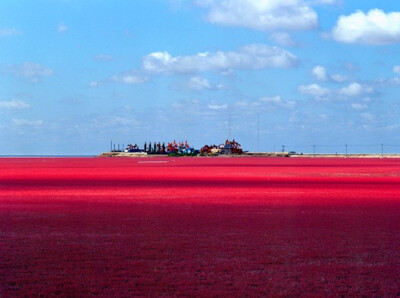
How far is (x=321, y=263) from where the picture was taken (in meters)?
11.3

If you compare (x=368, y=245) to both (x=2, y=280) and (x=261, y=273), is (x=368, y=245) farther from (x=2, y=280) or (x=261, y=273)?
(x=2, y=280)

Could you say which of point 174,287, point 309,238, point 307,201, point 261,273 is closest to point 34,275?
point 174,287

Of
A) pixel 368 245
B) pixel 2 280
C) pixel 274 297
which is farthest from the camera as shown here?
pixel 368 245

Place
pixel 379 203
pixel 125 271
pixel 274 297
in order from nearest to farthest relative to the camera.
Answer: pixel 274 297
pixel 125 271
pixel 379 203

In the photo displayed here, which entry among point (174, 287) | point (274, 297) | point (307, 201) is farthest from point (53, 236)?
point (307, 201)

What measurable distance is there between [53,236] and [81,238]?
28.8 inches

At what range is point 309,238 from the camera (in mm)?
14148

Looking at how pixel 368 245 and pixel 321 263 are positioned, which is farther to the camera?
pixel 368 245

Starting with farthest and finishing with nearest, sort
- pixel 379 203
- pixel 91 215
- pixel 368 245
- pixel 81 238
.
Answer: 1. pixel 379 203
2. pixel 91 215
3. pixel 81 238
4. pixel 368 245

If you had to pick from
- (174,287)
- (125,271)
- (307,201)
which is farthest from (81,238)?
(307,201)

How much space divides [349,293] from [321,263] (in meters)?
2.11

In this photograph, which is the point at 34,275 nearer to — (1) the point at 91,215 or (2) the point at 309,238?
(2) the point at 309,238

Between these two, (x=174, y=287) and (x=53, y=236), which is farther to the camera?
(x=53, y=236)

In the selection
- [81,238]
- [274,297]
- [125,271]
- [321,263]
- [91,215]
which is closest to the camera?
[274,297]
